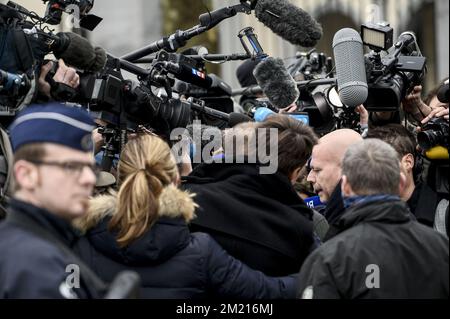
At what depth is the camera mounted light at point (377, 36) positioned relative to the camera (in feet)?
18.9

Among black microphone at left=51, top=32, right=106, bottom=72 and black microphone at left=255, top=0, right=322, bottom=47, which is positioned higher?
black microphone at left=255, top=0, right=322, bottom=47

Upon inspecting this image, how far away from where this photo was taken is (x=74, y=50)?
5109 millimetres

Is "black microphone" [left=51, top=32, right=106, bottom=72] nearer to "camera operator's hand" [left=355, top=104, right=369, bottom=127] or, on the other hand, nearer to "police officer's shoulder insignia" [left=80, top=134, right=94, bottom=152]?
"camera operator's hand" [left=355, top=104, right=369, bottom=127]

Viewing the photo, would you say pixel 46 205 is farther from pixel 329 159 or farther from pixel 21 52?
pixel 329 159

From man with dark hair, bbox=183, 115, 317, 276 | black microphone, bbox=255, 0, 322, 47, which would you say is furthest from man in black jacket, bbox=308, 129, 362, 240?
black microphone, bbox=255, 0, 322, 47

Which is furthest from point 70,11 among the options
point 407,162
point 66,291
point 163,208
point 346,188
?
point 66,291

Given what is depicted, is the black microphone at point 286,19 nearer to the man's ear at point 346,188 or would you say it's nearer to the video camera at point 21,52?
the video camera at point 21,52

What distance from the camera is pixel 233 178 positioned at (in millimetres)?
4516

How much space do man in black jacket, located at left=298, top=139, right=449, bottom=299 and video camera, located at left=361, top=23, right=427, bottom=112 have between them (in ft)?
5.81

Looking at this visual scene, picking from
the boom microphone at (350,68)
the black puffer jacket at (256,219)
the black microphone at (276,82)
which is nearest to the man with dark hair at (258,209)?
the black puffer jacket at (256,219)

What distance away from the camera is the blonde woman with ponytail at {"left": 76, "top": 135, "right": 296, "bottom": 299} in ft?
13.2

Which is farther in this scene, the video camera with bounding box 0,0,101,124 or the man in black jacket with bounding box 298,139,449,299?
the video camera with bounding box 0,0,101,124

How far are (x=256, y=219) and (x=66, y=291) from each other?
152 cm

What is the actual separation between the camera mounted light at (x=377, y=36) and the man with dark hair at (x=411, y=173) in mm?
492
